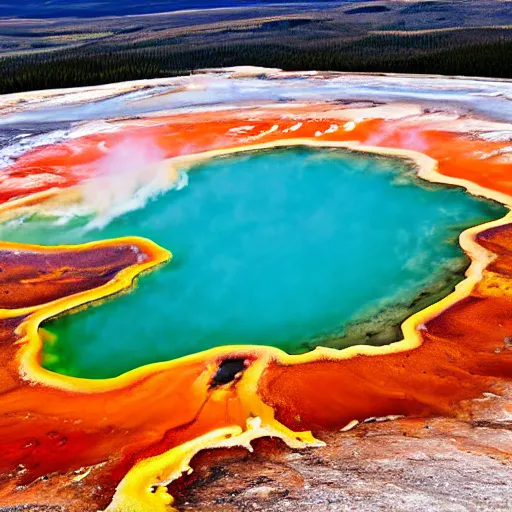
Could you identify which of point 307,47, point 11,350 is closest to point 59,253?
point 11,350

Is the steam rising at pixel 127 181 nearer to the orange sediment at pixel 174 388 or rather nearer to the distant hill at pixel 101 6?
the orange sediment at pixel 174 388

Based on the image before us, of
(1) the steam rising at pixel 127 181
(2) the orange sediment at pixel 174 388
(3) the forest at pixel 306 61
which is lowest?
(2) the orange sediment at pixel 174 388

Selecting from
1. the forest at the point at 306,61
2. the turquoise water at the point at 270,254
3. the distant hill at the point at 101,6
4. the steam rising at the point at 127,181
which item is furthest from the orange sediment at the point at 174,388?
the distant hill at the point at 101,6

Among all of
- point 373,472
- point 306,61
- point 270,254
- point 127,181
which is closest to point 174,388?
point 373,472

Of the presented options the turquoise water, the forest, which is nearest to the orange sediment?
the turquoise water

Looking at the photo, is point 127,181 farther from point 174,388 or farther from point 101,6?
point 101,6
